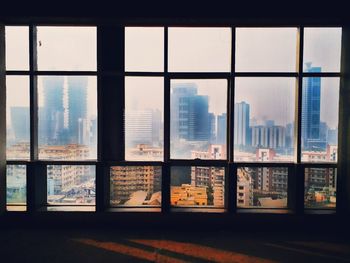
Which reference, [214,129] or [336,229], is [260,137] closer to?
[214,129]

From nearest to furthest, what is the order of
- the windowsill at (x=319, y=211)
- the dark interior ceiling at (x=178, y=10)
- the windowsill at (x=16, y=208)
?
the dark interior ceiling at (x=178, y=10) < the windowsill at (x=319, y=211) < the windowsill at (x=16, y=208)

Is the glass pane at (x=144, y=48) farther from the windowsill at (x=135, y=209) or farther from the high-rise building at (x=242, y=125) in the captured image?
the windowsill at (x=135, y=209)

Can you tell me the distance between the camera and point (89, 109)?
16.9ft

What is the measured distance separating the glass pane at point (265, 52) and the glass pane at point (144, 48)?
1.29m

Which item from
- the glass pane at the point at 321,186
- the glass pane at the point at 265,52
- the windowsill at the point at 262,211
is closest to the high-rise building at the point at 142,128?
the glass pane at the point at 265,52

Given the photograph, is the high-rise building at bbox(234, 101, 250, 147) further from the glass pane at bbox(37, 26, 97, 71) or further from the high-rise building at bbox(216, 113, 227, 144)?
the glass pane at bbox(37, 26, 97, 71)

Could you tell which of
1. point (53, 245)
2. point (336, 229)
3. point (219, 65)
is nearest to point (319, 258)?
point (336, 229)

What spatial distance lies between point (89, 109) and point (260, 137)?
9.56 ft

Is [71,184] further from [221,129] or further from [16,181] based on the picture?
[221,129]

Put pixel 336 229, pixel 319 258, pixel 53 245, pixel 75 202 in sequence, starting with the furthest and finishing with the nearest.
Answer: pixel 75 202, pixel 336 229, pixel 53 245, pixel 319 258

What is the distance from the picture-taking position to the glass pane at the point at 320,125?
16.5 feet

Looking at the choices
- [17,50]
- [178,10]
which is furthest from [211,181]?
[17,50]

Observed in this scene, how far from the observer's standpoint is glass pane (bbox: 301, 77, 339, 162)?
16.5 feet

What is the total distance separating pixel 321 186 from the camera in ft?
16.6
